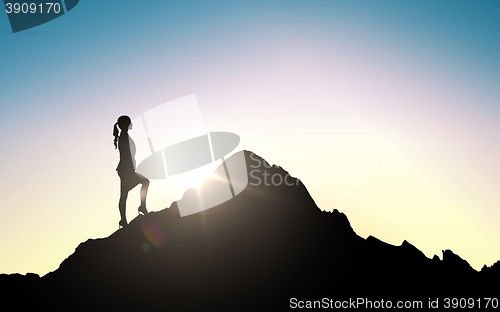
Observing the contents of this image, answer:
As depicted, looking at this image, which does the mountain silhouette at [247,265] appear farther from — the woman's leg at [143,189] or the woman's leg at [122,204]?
the woman's leg at [143,189]

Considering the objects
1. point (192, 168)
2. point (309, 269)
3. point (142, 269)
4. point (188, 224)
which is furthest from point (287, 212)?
Result: point (192, 168)

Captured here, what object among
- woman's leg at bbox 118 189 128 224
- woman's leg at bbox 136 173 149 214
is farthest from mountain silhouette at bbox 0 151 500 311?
woman's leg at bbox 136 173 149 214

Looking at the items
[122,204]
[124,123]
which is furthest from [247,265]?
[124,123]

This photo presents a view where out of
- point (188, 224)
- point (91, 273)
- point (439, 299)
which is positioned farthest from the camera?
point (439, 299)

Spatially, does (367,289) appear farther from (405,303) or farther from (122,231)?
(122,231)

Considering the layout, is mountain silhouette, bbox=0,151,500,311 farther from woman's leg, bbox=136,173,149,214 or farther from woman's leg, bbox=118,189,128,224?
Result: woman's leg, bbox=136,173,149,214

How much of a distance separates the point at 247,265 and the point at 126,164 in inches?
815

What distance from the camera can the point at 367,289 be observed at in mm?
35906

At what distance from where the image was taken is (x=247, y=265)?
31.2 m

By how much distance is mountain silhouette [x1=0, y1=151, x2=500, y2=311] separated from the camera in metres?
21.7

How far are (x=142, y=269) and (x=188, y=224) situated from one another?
19.3 ft

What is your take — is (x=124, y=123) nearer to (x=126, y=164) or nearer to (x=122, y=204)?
(x=126, y=164)

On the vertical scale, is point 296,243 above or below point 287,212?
below

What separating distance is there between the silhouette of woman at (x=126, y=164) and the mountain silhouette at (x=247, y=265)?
7447 millimetres
